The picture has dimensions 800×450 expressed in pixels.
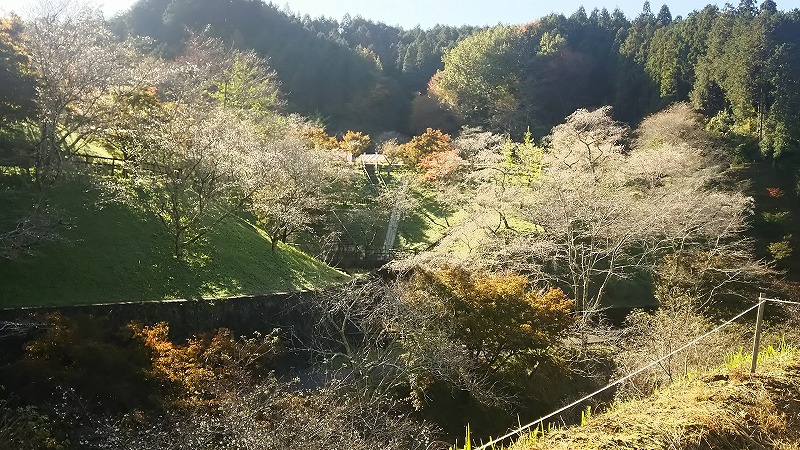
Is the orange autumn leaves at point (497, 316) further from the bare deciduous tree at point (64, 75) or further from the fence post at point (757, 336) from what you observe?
the bare deciduous tree at point (64, 75)

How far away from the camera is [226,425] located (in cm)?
829

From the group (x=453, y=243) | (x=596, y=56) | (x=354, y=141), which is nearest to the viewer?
(x=453, y=243)

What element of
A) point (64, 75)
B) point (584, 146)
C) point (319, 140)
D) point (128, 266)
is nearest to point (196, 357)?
point (128, 266)

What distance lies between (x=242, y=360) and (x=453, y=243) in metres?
14.0

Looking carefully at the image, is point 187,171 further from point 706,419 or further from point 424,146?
point 424,146

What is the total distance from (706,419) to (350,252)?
21703mm

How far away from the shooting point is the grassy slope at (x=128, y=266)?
1353 centimetres

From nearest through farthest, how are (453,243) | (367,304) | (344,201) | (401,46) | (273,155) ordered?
(367,304) → (273,155) → (453,243) → (344,201) → (401,46)

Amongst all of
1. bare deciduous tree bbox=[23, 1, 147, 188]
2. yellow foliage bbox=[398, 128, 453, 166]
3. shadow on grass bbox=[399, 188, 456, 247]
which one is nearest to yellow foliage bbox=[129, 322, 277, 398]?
bare deciduous tree bbox=[23, 1, 147, 188]

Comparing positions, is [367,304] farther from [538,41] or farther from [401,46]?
[401,46]

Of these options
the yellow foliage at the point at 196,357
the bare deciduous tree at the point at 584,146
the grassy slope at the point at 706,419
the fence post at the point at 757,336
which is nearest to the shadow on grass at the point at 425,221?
the bare deciduous tree at the point at 584,146

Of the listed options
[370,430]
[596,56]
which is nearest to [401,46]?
[596,56]

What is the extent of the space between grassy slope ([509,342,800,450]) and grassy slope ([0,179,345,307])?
1376 cm

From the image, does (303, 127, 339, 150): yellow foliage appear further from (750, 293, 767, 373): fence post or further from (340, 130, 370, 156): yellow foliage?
(750, 293, 767, 373): fence post
